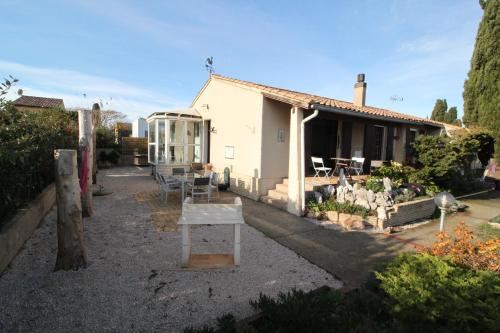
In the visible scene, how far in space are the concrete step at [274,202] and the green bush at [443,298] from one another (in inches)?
195

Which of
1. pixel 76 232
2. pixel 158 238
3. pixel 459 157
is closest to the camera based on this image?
pixel 76 232

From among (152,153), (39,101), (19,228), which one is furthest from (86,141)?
(39,101)

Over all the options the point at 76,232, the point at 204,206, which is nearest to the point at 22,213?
the point at 76,232

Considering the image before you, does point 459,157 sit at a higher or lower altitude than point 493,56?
lower

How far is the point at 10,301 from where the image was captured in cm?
300

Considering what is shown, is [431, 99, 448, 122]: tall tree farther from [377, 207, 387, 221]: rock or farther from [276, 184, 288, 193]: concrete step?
[377, 207, 387, 221]: rock

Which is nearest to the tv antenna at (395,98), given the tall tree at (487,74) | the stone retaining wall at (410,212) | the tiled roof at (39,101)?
the tall tree at (487,74)

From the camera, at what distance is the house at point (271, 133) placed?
25.1 ft

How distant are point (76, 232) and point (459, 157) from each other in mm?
11850

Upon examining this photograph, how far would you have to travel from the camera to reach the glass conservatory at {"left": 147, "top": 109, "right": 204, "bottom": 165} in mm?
11875

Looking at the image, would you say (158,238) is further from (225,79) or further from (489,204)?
(489,204)

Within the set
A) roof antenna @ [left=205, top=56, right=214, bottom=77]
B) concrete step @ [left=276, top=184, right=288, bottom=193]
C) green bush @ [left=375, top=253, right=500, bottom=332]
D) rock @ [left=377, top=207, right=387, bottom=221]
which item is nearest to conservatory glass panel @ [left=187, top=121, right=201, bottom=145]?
roof antenna @ [left=205, top=56, right=214, bottom=77]

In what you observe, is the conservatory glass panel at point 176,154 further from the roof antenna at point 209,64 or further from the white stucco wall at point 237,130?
the roof antenna at point 209,64

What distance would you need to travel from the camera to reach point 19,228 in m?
4.16
